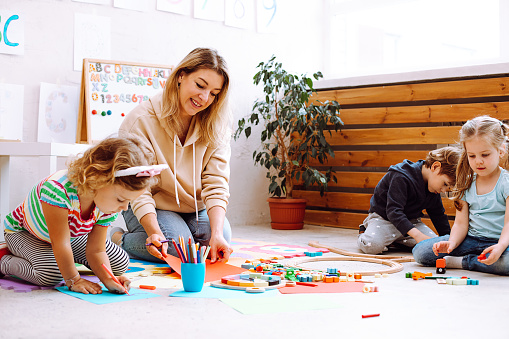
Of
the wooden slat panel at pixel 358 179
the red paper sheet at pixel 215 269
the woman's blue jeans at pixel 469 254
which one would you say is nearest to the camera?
the red paper sheet at pixel 215 269

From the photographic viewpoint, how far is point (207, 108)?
2.16 meters

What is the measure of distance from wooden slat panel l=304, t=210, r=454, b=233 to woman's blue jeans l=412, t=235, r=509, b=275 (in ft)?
4.14

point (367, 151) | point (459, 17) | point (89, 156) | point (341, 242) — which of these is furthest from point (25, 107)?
point (459, 17)

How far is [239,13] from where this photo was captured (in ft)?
12.4

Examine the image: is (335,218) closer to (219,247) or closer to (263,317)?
(219,247)

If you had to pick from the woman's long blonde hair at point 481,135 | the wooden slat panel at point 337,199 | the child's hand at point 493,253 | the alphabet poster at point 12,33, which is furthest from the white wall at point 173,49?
the child's hand at point 493,253

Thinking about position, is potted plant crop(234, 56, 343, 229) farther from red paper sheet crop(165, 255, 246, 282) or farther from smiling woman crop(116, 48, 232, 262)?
red paper sheet crop(165, 255, 246, 282)

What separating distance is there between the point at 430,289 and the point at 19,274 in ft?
4.17

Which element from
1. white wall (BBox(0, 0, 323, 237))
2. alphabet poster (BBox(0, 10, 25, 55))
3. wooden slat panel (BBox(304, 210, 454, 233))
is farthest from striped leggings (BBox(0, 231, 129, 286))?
wooden slat panel (BBox(304, 210, 454, 233))

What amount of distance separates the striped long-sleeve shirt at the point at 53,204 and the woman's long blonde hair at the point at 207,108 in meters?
0.56

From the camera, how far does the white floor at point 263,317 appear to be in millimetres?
1252

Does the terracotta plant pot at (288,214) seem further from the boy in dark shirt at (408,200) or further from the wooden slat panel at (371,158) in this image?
the boy in dark shirt at (408,200)

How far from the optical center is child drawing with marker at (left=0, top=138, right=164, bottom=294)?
151 centimetres

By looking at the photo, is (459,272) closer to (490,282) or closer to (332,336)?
(490,282)
